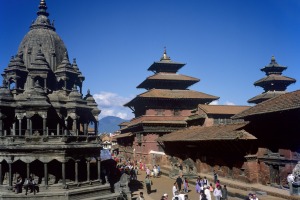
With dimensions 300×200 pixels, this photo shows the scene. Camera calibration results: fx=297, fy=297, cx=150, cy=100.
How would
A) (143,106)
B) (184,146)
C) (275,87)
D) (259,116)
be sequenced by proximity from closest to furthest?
1. (259,116)
2. (184,146)
3. (143,106)
4. (275,87)

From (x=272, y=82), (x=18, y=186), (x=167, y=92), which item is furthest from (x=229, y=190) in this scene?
(x=272, y=82)

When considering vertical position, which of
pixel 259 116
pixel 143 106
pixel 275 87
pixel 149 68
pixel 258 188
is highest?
pixel 149 68

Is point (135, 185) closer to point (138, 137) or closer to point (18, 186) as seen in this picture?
point (18, 186)

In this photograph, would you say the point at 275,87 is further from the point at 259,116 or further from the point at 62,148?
the point at 62,148

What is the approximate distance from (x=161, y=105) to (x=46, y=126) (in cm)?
2373

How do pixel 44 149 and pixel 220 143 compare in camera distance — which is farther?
pixel 220 143

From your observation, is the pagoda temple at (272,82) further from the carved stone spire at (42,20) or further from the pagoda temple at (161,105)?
the carved stone spire at (42,20)

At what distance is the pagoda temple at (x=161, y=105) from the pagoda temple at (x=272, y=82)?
11.5 meters

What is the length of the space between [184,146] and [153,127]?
10.00m

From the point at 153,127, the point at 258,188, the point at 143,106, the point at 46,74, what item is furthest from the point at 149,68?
the point at 258,188

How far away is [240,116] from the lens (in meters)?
24.9

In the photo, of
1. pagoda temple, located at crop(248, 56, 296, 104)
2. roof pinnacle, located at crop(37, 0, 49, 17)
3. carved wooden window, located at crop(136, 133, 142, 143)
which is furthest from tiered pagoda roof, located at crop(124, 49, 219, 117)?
roof pinnacle, located at crop(37, 0, 49, 17)

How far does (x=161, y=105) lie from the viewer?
46875 millimetres

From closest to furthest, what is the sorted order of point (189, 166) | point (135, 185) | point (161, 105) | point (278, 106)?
point (278, 106)
point (135, 185)
point (189, 166)
point (161, 105)
